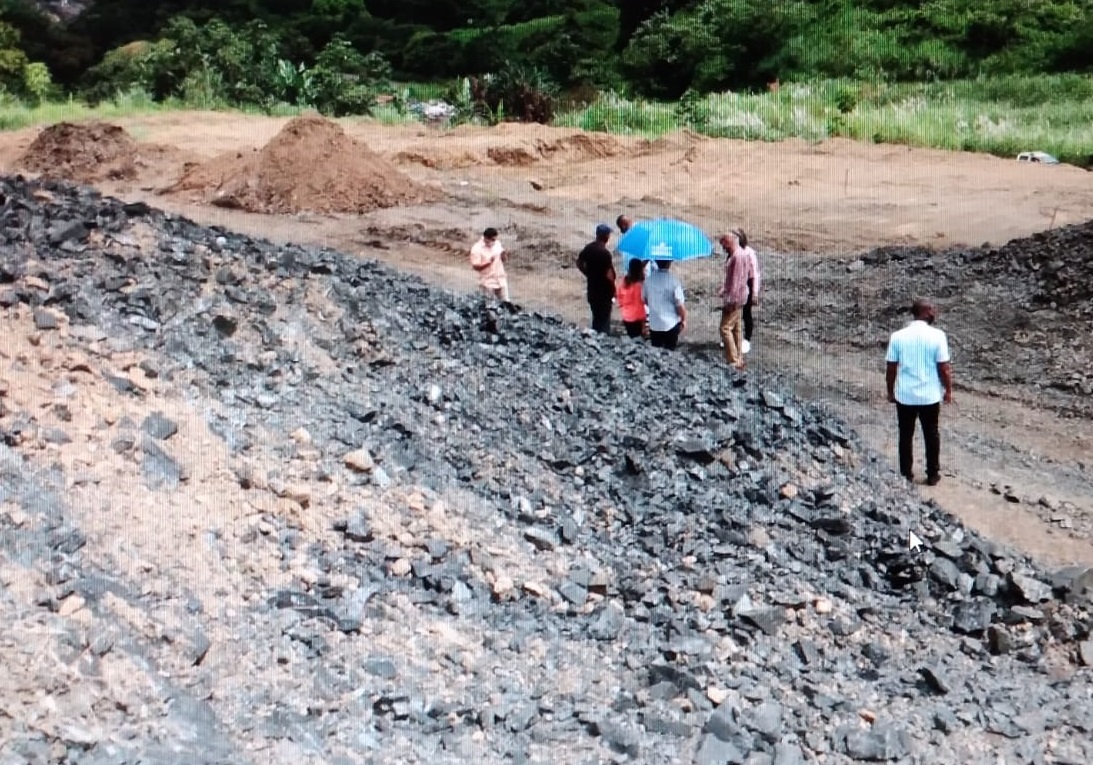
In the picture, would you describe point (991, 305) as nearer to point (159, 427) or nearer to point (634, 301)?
point (634, 301)

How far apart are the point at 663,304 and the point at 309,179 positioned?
32.4 feet

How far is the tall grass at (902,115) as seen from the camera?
2244 cm

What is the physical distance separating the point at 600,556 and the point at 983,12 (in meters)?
28.7

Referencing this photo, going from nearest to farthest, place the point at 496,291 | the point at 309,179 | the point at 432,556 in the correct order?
the point at 432,556
the point at 496,291
the point at 309,179

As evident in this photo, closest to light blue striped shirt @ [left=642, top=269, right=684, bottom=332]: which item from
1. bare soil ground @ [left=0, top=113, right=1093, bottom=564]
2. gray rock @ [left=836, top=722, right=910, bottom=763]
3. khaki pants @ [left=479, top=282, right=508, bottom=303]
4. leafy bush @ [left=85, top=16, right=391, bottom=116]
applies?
bare soil ground @ [left=0, top=113, right=1093, bottom=564]

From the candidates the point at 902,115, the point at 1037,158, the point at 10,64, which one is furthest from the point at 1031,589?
the point at 10,64

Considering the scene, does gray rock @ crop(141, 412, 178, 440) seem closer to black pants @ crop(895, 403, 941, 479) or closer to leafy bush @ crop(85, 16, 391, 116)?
black pants @ crop(895, 403, 941, 479)

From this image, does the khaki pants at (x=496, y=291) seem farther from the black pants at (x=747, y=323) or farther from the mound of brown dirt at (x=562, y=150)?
the mound of brown dirt at (x=562, y=150)

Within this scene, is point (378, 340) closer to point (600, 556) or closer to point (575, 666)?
point (600, 556)

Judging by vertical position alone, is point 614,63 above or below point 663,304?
above

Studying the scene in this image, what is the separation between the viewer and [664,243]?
32.5ft

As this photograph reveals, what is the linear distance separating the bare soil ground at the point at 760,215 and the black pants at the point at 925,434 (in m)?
0.19

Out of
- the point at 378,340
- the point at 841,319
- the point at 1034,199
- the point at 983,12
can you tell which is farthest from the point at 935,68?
the point at 378,340

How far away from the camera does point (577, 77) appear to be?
3456 cm
